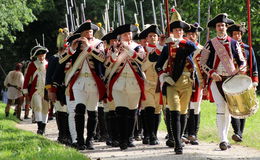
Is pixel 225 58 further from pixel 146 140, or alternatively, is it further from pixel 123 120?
pixel 146 140

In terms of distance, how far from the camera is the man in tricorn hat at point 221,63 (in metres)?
11.8

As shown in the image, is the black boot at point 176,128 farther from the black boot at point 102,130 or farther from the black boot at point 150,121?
the black boot at point 102,130

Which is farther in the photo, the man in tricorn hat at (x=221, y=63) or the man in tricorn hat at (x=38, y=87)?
the man in tricorn hat at (x=38, y=87)

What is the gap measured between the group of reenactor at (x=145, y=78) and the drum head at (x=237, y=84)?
37 centimetres

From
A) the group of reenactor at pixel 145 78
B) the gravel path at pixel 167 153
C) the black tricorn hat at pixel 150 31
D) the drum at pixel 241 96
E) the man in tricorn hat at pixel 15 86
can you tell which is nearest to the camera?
the gravel path at pixel 167 153

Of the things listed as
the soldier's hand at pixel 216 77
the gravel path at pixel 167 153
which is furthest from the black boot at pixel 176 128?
the soldier's hand at pixel 216 77

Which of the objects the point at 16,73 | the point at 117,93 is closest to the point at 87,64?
the point at 117,93

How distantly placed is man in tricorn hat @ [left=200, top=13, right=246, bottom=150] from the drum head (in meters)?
0.37

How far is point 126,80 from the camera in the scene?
40.3 ft

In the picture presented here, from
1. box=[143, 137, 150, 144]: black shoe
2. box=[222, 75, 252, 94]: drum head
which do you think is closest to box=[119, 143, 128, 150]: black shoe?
box=[143, 137, 150, 144]: black shoe

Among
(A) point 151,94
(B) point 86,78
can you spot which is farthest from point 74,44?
(A) point 151,94

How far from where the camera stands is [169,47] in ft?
37.2

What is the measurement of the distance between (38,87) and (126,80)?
396cm

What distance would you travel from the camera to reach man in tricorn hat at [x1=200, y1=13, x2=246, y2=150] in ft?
38.6
